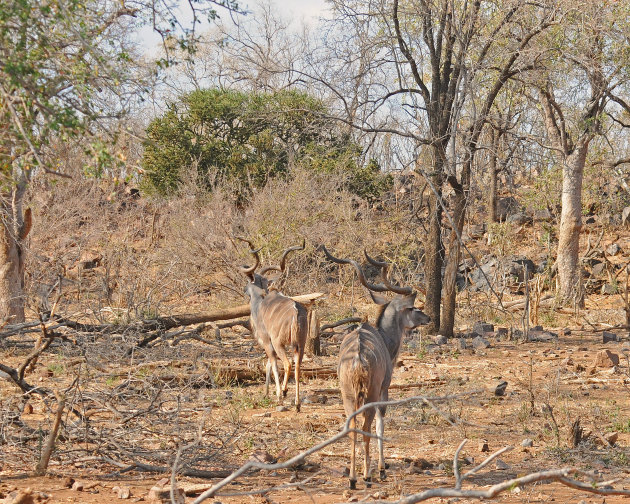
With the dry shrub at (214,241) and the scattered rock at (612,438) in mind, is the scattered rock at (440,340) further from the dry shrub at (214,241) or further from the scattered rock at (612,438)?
the scattered rock at (612,438)

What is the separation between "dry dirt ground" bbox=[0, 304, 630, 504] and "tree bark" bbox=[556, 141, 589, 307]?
6579 millimetres

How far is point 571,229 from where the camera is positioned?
19.8m

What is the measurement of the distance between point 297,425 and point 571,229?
12.8m

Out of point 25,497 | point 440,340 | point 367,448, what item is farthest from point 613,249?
point 25,497

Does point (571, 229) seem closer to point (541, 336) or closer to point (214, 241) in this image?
point (541, 336)

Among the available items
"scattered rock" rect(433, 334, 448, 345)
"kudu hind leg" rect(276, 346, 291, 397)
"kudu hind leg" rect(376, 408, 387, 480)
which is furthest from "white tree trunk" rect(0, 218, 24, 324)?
"kudu hind leg" rect(376, 408, 387, 480)

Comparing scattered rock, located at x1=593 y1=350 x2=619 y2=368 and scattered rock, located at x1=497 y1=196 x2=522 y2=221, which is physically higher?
scattered rock, located at x1=497 y1=196 x2=522 y2=221

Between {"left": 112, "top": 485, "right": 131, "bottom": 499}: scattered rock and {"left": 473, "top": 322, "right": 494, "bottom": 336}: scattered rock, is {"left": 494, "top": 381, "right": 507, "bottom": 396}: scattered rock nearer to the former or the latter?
{"left": 473, "top": 322, "right": 494, "bottom": 336}: scattered rock

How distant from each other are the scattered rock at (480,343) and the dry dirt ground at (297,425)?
0.58 metres

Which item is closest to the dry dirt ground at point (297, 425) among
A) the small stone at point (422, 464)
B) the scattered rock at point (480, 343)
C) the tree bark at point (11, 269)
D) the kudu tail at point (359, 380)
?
the small stone at point (422, 464)

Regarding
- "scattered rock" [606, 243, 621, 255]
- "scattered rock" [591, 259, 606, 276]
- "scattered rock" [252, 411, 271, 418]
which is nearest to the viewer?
"scattered rock" [252, 411, 271, 418]

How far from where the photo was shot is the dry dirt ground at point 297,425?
21.4 ft

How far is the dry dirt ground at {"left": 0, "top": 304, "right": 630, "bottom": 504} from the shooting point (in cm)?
654

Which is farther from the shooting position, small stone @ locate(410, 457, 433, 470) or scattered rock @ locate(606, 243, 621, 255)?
scattered rock @ locate(606, 243, 621, 255)
